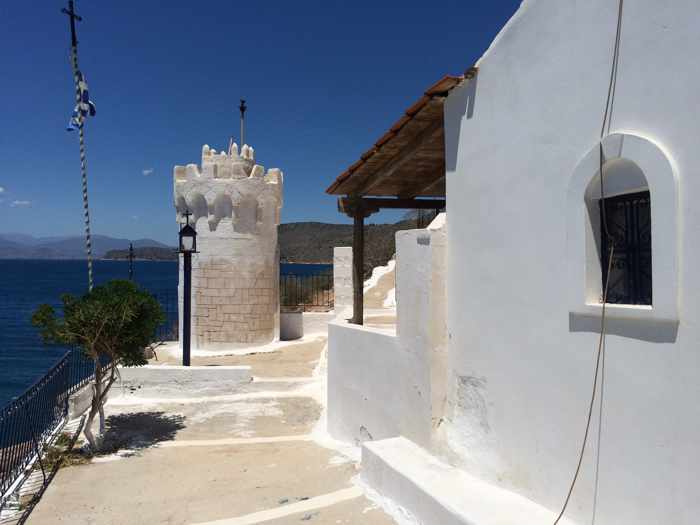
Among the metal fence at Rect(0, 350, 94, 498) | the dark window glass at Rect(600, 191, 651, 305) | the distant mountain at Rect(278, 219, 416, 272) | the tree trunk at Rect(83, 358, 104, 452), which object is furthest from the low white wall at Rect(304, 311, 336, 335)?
the distant mountain at Rect(278, 219, 416, 272)

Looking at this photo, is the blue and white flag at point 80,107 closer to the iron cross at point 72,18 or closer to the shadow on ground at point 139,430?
the iron cross at point 72,18

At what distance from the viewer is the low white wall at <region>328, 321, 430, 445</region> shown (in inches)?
223

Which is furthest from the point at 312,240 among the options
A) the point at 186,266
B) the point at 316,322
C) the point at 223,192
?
the point at 186,266

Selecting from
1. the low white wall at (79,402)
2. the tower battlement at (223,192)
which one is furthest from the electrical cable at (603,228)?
the tower battlement at (223,192)

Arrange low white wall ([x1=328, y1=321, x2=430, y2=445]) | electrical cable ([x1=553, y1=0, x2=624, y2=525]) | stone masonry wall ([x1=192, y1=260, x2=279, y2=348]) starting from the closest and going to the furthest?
electrical cable ([x1=553, y1=0, x2=624, y2=525]), low white wall ([x1=328, y1=321, x2=430, y2=445]), stone masonry wall ([x1=192, y1=260, x2=279, y2=348])

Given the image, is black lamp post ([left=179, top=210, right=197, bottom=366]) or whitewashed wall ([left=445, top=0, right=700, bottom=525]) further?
black lamp post ([left=179, top=210, right=197, bottom=366])

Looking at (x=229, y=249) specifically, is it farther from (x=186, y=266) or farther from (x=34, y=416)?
(x=34, y=416)

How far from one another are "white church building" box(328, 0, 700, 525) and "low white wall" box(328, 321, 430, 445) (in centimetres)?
5

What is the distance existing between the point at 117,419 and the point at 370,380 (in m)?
5.66

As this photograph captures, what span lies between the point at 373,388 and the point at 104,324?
13.7ft

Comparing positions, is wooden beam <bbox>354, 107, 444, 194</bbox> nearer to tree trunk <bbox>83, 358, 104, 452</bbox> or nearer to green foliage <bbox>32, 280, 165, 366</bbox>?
green foliage <bbox>32, 280, 165, 366</bbox>

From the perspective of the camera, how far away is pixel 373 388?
6906 mm

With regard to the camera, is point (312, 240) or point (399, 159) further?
point (312, 240)

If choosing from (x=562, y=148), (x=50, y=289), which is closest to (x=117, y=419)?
(x=562, y=148)
